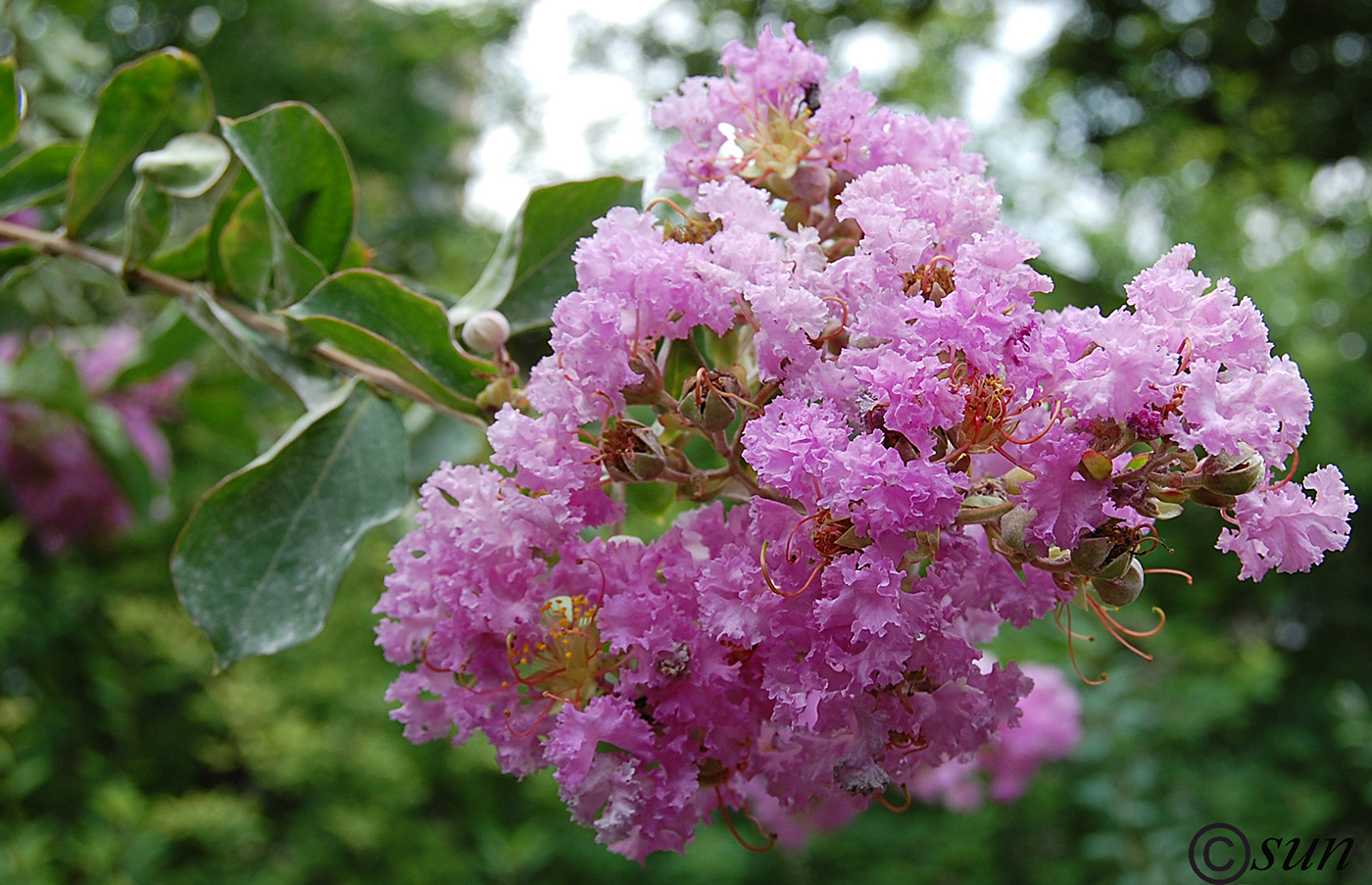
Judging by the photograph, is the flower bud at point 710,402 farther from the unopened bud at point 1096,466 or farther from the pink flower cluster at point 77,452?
the pink flower cluster at point 77,452

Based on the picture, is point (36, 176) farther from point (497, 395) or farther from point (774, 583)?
point (774, 583)

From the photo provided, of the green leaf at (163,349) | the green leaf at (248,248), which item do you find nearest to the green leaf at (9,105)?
the green leaf at (248,248)

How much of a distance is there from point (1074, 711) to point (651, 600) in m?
2.02

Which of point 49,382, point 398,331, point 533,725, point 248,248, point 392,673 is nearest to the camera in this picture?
point 533,725

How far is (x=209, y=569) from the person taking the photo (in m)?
0.79

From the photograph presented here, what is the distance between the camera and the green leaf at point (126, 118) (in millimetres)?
1028

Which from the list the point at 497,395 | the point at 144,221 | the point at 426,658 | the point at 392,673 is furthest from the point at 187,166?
the point at 392,673

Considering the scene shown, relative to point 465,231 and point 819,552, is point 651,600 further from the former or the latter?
point 465,231

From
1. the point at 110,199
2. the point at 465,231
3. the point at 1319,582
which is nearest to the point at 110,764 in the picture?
the point at 110,199

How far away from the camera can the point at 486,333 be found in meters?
0.76

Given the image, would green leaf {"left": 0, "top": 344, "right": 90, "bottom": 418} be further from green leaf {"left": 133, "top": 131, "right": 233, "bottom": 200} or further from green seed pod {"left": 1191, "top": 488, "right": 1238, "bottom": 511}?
green seed pod {"left": 1191, "top": 488, "right": 1238, "bottom": 511}

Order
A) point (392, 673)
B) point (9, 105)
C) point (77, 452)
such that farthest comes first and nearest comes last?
point (392, 673)
point (77, 452)
point (9, 105)

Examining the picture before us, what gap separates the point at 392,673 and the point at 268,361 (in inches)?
67.8

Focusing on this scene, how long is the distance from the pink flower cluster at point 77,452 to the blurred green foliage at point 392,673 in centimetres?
6
